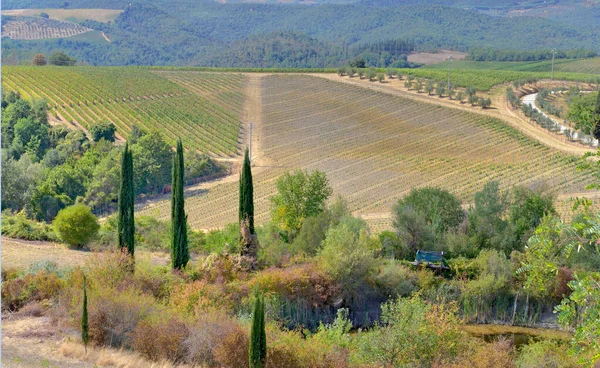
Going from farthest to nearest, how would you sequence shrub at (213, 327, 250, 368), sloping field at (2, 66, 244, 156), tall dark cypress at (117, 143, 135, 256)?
sloping field at (2, 66, 244, 156)
tall dark cypress at (117, 143, 135, 256)
shrub at (213, 327, 250, 368)

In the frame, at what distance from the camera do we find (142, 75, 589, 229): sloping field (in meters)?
54.2

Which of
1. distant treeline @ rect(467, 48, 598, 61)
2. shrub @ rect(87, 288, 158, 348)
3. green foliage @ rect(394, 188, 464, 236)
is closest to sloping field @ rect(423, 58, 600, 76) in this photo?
distant treeline @ rect(467, 48, 598, 61)

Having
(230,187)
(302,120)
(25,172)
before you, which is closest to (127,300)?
(25,172)

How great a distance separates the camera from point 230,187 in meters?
57.1

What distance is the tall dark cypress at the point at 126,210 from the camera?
28500 mm

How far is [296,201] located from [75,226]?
11.1 meters

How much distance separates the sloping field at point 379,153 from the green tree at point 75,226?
12.9 metres

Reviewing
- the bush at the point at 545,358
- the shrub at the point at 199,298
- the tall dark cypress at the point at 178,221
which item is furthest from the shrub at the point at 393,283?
the tall dark cypress at the point at 178,221

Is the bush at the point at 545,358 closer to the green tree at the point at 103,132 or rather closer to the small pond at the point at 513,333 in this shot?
the small pond at the point at 513,333

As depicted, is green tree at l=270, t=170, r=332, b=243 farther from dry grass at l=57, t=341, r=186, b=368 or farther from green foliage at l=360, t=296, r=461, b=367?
dry grass at l=57, t=341, r=186, b=368

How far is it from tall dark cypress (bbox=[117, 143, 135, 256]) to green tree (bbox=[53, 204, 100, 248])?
6167 millimetres

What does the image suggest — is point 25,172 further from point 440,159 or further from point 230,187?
point 440,159

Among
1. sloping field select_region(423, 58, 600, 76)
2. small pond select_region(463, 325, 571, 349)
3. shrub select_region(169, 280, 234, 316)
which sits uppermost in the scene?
sloping field select_region(423, 58, 600, 76)

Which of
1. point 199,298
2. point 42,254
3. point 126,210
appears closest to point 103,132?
point 42,254
